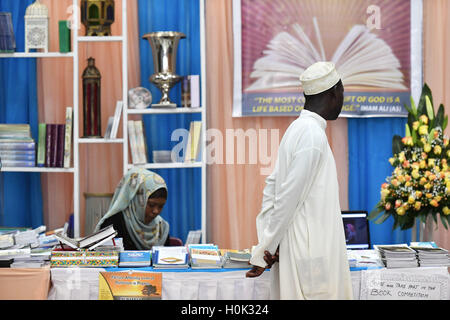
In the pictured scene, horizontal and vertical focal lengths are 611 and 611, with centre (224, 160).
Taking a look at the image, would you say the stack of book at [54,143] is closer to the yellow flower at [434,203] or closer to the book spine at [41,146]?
the book spine at [41,146]

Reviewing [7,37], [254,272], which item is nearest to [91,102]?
[7,37]

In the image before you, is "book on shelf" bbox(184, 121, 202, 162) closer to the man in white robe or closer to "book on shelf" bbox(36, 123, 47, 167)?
"book on shelf" bbox(36, 123, 47, 167)

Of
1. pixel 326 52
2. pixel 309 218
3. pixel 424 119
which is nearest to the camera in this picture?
pixel 309 218

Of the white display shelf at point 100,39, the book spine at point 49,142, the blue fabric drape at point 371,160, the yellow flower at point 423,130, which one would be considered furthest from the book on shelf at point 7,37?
the yellow flower at point 423,130

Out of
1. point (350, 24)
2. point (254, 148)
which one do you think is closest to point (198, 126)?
point (254, 148)

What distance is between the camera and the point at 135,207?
3678 mm

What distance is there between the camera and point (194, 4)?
4.70m

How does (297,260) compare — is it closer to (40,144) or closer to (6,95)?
(40,144)

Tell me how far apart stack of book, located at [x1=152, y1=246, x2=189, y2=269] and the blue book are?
0.04m

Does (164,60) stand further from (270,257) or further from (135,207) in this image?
(270,257)

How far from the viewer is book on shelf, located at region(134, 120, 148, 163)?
14.3 ft

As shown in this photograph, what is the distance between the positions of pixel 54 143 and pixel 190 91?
1.04m

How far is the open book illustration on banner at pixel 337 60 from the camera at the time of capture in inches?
182

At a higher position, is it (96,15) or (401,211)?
(96,15)
